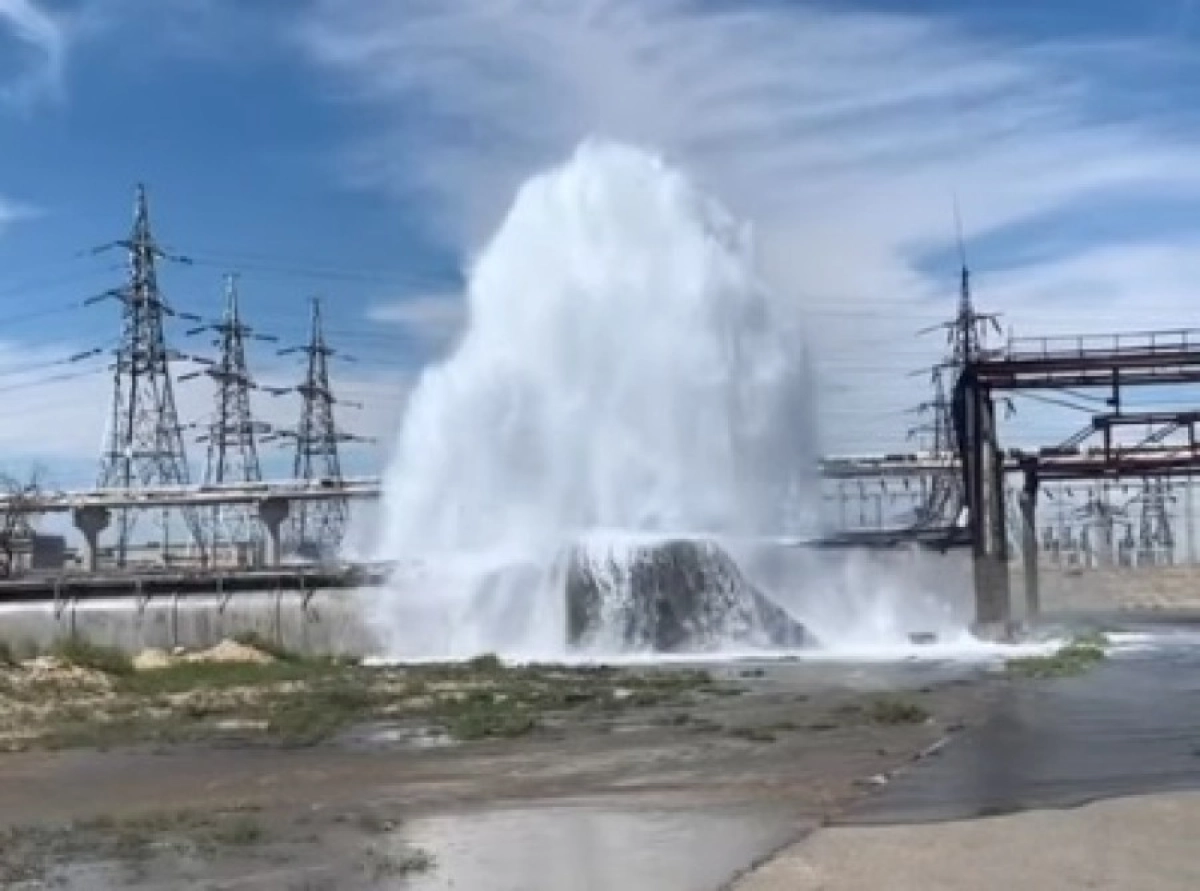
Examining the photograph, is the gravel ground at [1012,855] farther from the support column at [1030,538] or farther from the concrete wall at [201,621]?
the support column at [1030,538]

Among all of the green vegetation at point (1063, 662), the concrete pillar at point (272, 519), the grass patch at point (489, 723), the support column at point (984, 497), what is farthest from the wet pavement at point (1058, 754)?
the concrete pillar at point (272, 519)

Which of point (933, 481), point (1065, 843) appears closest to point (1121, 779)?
point (1065, 843)

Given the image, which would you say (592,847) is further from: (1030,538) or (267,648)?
(1030,538)

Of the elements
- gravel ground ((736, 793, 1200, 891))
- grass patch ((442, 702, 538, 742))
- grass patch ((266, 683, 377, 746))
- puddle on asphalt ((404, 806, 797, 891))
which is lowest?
grass patch ((266, 683, 377, 746))

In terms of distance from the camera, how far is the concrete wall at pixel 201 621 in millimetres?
63219

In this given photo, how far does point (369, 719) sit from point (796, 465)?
3049cm

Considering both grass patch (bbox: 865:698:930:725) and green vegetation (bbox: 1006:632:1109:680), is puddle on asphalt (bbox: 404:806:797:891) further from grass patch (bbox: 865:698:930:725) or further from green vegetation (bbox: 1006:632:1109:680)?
green vegetation (bbox: 1006:632:1109:680)

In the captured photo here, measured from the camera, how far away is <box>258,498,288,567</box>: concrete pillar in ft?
303

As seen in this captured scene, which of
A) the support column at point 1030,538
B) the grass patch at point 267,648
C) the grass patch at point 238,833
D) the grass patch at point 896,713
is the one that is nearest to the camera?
the grass patch at point 238,833

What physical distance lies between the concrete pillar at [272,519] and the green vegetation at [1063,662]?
181ft

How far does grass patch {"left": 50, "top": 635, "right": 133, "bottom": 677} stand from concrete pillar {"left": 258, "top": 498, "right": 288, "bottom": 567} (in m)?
45.5

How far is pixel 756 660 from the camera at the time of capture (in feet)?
158

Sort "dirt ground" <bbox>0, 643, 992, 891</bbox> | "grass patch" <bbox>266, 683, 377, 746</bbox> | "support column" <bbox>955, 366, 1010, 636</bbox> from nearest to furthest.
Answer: "dirt ground" <bbox>0, 643, 992, 891</bbox> → "grass patch" <bbox>266, 683, 377, 746</bbox> → "support column" <bbox>955, 366, 1010, 636</bbox>

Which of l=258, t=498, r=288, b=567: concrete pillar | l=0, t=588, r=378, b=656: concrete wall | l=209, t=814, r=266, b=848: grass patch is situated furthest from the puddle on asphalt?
l=258, t=498, r=288, b=567: concrete pillar
